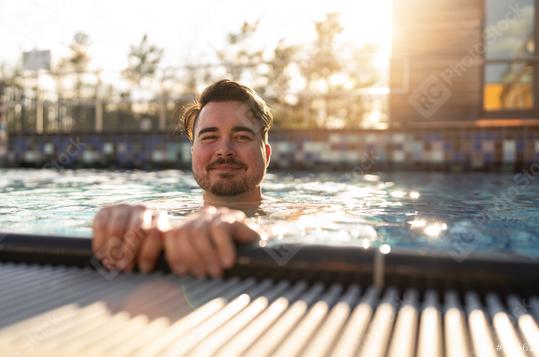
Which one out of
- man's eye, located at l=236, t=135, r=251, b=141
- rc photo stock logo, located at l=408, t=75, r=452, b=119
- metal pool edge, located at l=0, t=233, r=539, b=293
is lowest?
metal pool edge, located at l=0, t=233, r=539, b=293

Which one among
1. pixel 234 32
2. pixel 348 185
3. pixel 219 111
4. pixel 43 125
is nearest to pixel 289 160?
pixel 348 185

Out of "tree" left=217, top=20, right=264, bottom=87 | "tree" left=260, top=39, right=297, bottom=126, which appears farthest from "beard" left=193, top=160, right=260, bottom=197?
"tree" left=217, top=20, right=264, bottom=87

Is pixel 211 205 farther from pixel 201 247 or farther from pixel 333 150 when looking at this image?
pixel 333 150

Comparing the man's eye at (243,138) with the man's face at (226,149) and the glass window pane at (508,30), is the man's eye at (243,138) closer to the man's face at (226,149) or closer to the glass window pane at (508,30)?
the man's face at (226,149)

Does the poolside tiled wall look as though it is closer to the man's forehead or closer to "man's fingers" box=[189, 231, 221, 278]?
the man's forehead

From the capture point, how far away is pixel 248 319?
1.05m

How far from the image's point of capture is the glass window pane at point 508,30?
880 centimetres

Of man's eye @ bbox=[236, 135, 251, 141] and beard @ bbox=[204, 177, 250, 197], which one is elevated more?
man's eye @ bbox=[236, 135, 251, 141]

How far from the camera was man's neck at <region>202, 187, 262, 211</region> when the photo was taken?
10.7ft

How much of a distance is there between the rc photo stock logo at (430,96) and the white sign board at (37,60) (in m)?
7.11

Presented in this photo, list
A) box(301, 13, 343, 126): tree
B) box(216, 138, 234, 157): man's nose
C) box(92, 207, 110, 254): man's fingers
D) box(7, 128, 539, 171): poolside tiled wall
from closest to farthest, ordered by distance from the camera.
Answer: box(92, 207, 110, 254): man's fingers, box(216, 138, 234, 157): man's nose, box(7, 128, 539, 171): poolside tiled wall, box(301, 13, 343, 126): tree

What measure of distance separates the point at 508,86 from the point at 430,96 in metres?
1.33

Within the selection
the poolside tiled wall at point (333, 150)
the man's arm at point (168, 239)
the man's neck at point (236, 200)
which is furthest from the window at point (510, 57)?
the man's arm at point (168, 239)

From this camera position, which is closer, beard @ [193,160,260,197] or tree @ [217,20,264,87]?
beard @ [193,160,260,197]
